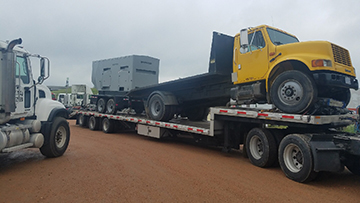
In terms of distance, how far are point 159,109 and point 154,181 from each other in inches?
219

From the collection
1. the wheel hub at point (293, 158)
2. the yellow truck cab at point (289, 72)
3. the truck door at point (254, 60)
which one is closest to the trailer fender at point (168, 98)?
the yellow truck cab at point (289, 72)

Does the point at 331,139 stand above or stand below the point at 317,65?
below

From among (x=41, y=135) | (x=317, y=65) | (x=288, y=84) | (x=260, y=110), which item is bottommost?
(x=41, y=135)

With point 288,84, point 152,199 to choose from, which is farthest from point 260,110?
point 152,199

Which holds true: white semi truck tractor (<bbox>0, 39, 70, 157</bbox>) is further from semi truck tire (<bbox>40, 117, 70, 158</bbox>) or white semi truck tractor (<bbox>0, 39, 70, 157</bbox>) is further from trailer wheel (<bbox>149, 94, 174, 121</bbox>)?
trailer wheel (<bbox>149, 94, 174, 121</bbox>)

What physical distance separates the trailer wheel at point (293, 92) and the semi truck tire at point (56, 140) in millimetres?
5925

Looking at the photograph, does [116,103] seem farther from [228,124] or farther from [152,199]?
[152,199]

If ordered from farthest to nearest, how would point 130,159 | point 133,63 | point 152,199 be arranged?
1. point 133,63
2. point 130,159
3. point 152,199

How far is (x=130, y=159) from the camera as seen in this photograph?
7.03m

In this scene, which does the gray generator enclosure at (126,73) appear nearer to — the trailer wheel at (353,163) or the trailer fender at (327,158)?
→ the trailer fender at (327,158)

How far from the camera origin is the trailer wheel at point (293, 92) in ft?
18.1

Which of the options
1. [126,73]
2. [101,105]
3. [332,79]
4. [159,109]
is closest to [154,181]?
[332,79]

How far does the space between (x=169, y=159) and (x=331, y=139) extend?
13.1 ft

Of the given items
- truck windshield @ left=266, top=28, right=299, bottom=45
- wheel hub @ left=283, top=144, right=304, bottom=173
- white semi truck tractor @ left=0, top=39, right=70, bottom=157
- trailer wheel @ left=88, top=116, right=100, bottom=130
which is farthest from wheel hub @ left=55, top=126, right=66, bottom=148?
trailer wheel @ left=88, top=116, right=100, bottom=130
